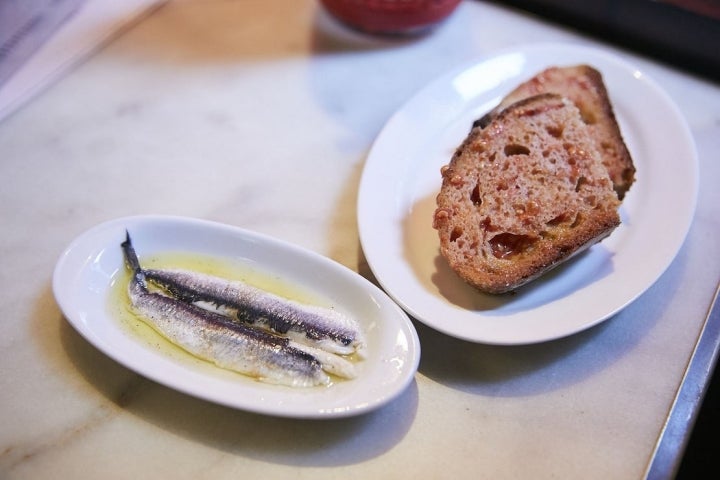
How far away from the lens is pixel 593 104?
5.90 feet

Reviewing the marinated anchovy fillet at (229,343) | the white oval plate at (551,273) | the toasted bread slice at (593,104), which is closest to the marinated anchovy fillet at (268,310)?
the marinated anchovy fillet at (229,343)

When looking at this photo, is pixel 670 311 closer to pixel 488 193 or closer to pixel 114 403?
pixel 488 193

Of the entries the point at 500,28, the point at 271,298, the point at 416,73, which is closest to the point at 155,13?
the point at 416,73

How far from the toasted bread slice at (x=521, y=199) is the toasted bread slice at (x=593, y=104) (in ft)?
0.33

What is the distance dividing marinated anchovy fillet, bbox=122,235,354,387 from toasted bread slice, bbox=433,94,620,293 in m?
0.40

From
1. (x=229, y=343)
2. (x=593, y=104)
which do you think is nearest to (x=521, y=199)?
(x=593, y=104)

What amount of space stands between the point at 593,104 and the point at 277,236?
0.95 m

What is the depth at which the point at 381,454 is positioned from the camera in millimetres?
1305

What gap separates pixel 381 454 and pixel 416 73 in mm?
1334

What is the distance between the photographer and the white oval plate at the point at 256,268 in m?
1.26

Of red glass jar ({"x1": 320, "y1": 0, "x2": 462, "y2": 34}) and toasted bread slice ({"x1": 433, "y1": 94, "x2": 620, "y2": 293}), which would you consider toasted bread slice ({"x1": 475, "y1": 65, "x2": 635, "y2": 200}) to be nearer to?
toasted bread slice ({"x1": 433, "y1": 94, "x2": 620, "y2": 293})

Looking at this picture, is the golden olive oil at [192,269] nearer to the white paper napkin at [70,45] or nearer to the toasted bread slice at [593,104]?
the toasted bread slice at [593,104]

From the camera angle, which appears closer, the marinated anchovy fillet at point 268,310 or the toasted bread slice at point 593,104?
the marinated anchovy fillet at point 268,310

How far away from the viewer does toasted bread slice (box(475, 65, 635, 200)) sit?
5.49 feet
